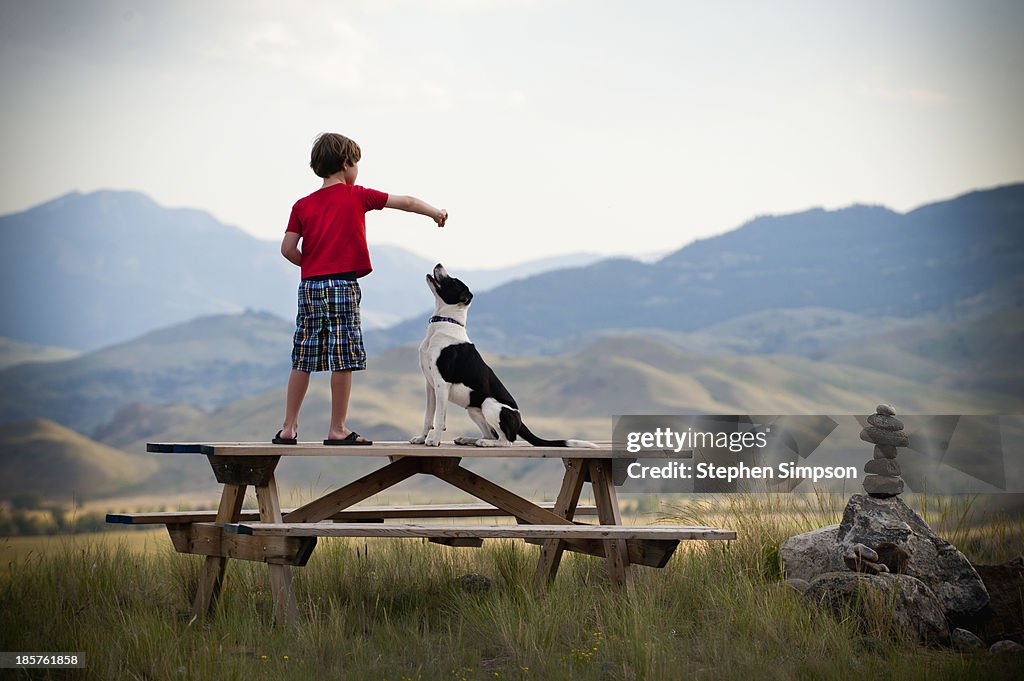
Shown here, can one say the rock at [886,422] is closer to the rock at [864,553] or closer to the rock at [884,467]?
the rock at [884,467]

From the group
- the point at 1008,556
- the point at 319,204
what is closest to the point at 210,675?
the point at 319,204

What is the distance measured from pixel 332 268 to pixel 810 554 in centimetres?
337

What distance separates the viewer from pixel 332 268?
6.02 meters

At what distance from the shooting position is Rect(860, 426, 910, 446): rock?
6727 millimetres

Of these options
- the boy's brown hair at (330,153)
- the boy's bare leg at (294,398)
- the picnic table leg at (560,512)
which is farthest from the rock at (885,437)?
the boy's brown hair at (330,153)

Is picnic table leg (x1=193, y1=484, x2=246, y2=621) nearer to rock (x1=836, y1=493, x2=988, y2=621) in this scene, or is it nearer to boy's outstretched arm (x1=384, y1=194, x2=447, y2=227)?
boy's outstretched arm (x1=384, y1=194, x2=447, y2=227)

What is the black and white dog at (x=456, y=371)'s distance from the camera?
5.85m

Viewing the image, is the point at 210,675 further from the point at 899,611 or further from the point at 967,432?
the point at 967,432

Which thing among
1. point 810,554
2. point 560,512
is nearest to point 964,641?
point 810,554

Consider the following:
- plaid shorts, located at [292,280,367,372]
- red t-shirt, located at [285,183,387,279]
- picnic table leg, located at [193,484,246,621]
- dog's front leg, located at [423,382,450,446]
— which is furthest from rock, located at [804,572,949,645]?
picnic table leg, located at [193,484,246,621]

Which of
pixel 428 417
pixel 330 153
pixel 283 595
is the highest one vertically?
pixel 330 153

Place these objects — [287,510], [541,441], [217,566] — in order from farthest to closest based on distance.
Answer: [287,510] → [217,566] → [541,441]

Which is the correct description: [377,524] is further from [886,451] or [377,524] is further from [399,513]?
[886,451]

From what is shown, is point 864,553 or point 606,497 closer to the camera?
point 864,553
